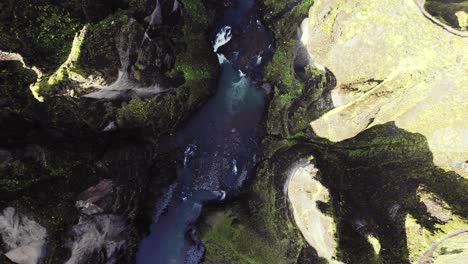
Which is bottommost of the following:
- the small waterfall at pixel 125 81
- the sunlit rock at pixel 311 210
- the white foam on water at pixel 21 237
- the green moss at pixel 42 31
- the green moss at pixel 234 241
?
the green moss at pixel 234 241

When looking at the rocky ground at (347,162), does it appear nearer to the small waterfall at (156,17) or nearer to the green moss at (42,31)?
the small waterfall at (156,17)

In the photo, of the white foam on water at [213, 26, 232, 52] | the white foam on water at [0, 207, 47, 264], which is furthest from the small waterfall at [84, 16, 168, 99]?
the white foam on water at [213, 26, 232, 52]

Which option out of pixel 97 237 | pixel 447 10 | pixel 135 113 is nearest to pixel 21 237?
pixel 97 237

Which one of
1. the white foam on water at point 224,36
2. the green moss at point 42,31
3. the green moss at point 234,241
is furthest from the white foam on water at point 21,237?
the white foam on water at point 224,36

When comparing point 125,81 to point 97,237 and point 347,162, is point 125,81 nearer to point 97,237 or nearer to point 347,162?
point 97,237

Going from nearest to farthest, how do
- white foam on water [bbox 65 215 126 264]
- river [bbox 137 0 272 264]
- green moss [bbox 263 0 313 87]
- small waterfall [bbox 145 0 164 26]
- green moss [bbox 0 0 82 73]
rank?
green moss [bbox 0 0 82 73] → small waterfall [bbox 145 0 164 26] → white foam on water [bbox 65 215 126 264] → green moss [bbox 263 0 313 87] → river [bbox 137 0 272 264]

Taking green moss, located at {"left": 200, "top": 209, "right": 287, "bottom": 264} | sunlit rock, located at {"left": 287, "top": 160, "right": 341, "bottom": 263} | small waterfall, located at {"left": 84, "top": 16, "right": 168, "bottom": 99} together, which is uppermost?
small waterfall, located at {"left": 84, "top": 16, "right": 168, "bottom": 99}

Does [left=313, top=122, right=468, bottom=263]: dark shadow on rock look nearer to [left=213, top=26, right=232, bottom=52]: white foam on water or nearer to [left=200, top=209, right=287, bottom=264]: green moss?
[left=200, top=209, right=287, bottom=264]: green moss
